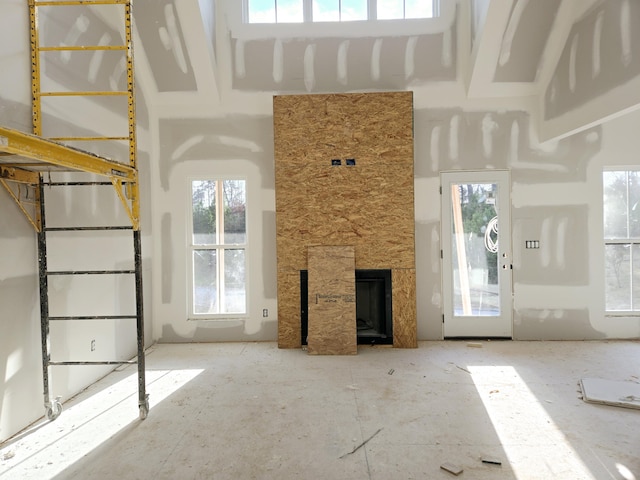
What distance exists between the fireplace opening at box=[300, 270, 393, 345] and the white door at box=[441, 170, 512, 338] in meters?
0.79

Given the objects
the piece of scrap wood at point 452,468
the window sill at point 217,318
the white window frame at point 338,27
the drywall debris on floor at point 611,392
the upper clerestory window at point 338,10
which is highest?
the upper clerestory window at point 338,10

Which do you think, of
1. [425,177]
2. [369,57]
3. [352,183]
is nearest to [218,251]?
[352,183]

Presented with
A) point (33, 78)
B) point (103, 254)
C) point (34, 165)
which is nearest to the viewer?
point (34, 165)

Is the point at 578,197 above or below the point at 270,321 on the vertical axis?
above

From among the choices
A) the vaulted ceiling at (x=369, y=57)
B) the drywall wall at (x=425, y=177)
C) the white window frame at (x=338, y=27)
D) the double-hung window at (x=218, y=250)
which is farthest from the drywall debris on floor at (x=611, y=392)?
the white window frame at (x=338, y=27)

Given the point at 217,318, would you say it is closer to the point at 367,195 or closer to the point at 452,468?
the point at 367,195

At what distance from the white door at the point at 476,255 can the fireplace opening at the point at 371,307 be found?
79cm

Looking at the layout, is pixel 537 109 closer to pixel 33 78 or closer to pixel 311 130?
pixel 311 130

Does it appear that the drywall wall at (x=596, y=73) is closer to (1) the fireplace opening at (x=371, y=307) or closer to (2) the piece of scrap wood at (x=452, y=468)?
(1) the fireplace opening at (x=371, y=307)

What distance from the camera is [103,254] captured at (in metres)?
A: 3.79

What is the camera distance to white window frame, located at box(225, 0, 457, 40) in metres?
4.85

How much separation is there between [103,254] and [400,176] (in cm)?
329

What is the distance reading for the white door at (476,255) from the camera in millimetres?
4930

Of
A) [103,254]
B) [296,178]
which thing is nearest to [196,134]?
[296,178]
